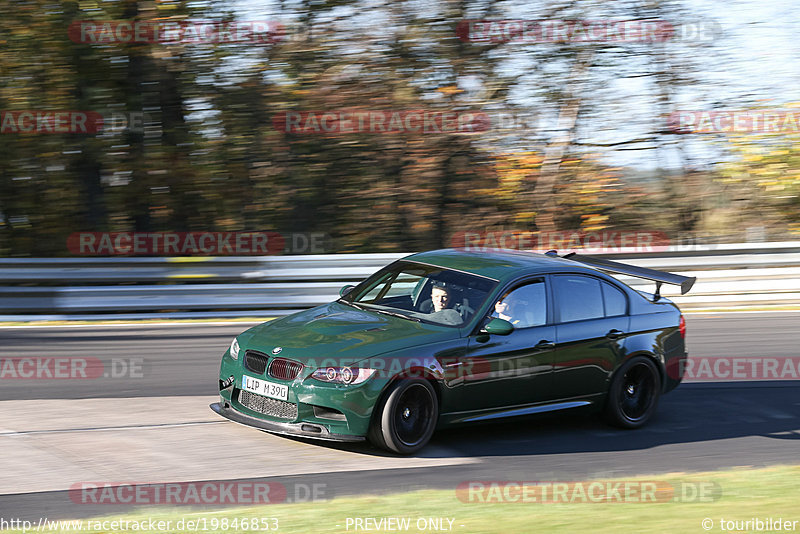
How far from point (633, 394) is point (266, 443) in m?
3.44

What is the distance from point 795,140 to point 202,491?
53.9ft

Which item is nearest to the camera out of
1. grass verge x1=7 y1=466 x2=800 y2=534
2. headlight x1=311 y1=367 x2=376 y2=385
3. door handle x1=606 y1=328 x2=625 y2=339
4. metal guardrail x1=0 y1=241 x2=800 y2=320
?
grass verge x1=7 y1=466 x2=800 y2=534

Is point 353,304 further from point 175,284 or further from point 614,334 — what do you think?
point 175,284

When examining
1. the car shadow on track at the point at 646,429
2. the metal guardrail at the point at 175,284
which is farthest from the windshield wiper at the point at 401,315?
the metal guardrail at the point at 175,284

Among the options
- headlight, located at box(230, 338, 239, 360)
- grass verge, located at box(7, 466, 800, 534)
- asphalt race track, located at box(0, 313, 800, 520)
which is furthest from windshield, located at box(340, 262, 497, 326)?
grass verge, located at box(7, 466, 800, 534)

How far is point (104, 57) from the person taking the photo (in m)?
15.2

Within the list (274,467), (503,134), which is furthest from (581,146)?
(274,467)

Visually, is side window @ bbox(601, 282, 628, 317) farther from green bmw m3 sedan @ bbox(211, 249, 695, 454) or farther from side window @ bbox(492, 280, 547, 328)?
side window @ bbox(492, 280, 547, 328)

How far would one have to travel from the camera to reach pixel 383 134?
16875 millimetres

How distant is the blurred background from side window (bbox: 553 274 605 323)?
871 centimetres

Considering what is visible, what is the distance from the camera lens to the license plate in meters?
6.91

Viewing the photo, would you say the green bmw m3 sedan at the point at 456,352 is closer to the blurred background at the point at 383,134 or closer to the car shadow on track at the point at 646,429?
the car shadow on track at the point at 646,429

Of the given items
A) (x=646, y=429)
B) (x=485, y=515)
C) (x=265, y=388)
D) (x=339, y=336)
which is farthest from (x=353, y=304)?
(x=485, y=515)

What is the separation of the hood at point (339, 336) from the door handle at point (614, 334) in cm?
166
